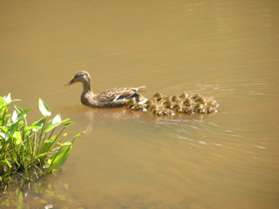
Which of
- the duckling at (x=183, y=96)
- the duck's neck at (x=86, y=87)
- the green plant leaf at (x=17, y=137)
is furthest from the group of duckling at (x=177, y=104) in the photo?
the green plant leaf at (x=17, y=137)

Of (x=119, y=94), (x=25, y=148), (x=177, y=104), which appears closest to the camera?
(x=25, y=148)

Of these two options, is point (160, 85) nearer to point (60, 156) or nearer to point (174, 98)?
point (174, 98)

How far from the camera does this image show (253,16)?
41.4 feet

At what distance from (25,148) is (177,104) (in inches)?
111

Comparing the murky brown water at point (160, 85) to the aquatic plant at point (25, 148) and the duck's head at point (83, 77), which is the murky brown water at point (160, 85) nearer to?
the aquatic plant at point (25, 148)

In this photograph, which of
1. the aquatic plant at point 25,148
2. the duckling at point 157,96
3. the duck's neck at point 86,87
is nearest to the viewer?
the aquatic plant at point 25,148

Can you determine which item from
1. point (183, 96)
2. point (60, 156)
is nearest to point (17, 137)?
point (60, 156)

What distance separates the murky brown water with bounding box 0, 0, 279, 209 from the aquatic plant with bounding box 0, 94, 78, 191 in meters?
0.27

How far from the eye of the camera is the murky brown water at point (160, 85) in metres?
6.64

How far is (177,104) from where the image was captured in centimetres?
866

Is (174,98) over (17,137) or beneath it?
over

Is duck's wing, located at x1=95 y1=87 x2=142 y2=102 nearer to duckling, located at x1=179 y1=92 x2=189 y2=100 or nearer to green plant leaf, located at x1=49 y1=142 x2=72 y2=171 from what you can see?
duckling, located at x1=179 y1=92 x2=189 y2=100

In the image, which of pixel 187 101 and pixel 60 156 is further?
pixel 187 101

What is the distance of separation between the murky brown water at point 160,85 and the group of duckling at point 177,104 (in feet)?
0.51
